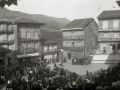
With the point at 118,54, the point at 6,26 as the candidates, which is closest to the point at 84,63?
the point at 118,54

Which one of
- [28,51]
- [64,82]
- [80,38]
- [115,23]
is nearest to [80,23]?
[80,38]

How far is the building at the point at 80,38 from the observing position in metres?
40.9

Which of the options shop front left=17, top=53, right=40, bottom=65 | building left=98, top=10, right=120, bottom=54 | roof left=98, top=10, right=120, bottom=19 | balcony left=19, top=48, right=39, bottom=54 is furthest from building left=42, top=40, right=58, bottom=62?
roof left=98, top=10, right=120, bottom=19

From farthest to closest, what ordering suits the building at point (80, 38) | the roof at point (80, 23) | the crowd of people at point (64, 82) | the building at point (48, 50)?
the roof at point (80, 23) → the building at point (80, 38) → the building at point (48, 50) → the crowd of people at point (64, 82)

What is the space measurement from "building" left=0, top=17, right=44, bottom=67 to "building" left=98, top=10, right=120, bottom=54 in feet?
47.8

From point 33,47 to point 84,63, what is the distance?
10881 mm

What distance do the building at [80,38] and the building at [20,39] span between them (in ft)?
28.9

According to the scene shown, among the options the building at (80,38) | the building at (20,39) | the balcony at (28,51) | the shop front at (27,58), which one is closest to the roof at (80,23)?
the building at (80,38)

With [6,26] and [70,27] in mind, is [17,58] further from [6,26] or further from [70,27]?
[70,27]

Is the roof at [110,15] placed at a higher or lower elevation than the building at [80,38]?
higher

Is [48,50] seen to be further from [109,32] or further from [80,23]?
[109,32]

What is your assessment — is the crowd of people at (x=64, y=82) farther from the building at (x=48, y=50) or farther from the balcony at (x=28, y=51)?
the building at (x=48, y=50)

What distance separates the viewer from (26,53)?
33406 mm

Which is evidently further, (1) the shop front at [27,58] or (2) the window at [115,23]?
(2) the window at [115,23]
